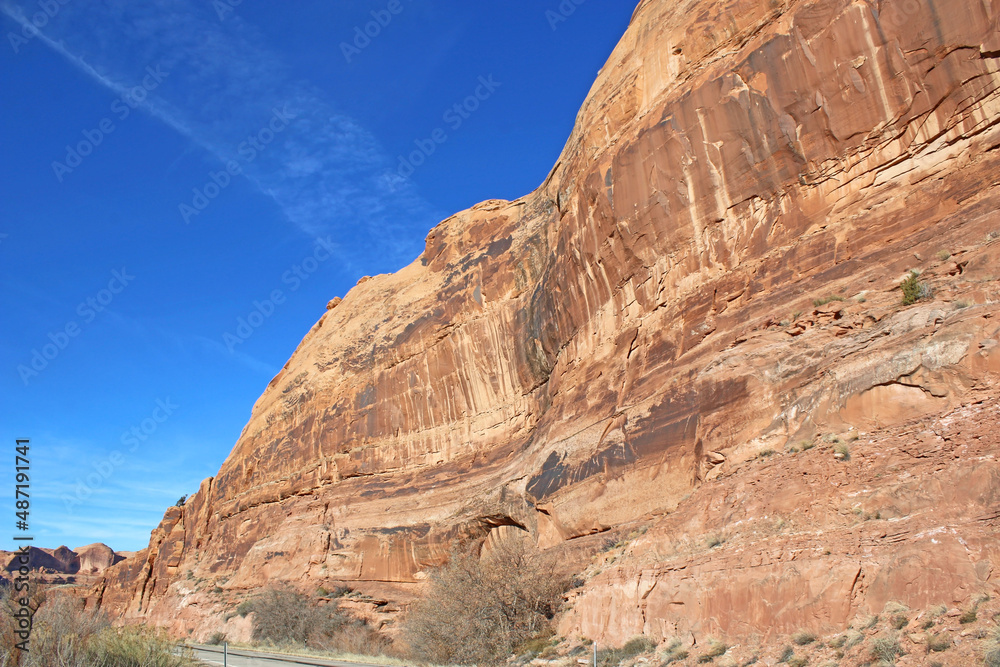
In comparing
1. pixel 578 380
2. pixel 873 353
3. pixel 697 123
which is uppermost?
pixel 697 123

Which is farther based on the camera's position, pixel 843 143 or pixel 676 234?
pixel 676 234

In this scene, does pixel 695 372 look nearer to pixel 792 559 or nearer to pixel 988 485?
pixel 792 559

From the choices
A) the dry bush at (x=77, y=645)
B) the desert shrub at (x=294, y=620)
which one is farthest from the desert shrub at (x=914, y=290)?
the desert shrub at (x=294, y=620)

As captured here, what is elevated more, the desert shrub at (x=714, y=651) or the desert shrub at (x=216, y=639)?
the desert shrub at (x=216, y=639)

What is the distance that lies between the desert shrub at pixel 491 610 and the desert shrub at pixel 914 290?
11.4m

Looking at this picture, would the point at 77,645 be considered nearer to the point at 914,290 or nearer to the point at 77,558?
the point at 914,290

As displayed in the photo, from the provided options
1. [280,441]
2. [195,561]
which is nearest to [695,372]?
[280,441]

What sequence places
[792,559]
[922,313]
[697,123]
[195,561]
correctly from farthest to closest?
[195,561]
[697,123]
[922,313]
[792,559]

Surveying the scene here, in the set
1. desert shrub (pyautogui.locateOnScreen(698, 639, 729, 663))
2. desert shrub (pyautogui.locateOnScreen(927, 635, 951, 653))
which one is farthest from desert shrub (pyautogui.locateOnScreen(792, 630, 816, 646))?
desert shrub (pyautogui.locateOnScreen(927, 635, 951, 653))

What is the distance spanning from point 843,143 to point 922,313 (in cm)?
572

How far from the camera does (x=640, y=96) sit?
2453cm

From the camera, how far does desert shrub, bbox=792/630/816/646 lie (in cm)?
1149

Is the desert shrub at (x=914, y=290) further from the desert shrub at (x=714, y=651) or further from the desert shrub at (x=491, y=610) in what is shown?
the desert shrub at (x=491, y=610)

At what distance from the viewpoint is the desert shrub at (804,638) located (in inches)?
452
